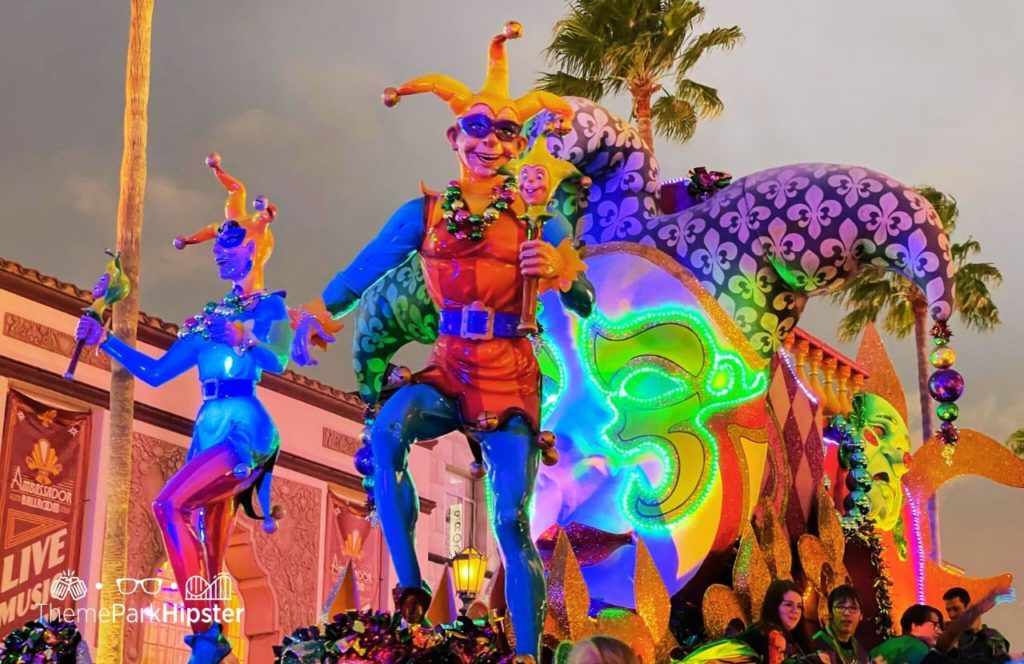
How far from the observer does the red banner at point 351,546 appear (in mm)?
15367

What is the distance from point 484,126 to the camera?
5.05m

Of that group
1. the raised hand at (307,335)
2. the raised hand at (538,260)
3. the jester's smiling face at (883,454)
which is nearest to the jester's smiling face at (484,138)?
the raised hand at (538,260)

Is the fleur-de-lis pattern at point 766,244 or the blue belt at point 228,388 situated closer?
the blue belt at point 228,388

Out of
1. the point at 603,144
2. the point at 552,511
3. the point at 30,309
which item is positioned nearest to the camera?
the point at 552,511

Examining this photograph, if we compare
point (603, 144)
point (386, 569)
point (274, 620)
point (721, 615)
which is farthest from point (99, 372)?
point (721, 615)

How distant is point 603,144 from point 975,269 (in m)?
15.4

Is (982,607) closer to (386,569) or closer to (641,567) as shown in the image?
(641,567)

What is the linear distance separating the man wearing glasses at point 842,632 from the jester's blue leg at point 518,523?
168 cm

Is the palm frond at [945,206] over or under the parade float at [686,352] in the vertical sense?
over

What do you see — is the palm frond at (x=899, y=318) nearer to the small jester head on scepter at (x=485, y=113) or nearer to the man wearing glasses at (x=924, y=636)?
the man wearing glasses at (x=924, y=636)

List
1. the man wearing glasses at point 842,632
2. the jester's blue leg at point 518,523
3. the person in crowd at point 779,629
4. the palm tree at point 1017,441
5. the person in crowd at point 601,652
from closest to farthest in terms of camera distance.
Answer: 1. the person in crowd at point 601,652
2. the jester's blue leg at point 518,523
3. the person in crowd at point 779,629
4. the man wearing glasses at point 842,632
5. the palm tree at point 1017,441

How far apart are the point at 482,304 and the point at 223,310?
3.44ft

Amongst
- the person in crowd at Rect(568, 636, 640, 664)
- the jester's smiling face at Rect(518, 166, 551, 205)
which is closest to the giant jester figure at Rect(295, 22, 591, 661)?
the jester's smiling face at Rect(518, 166, 551, 205)

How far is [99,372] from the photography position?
1327 cm
